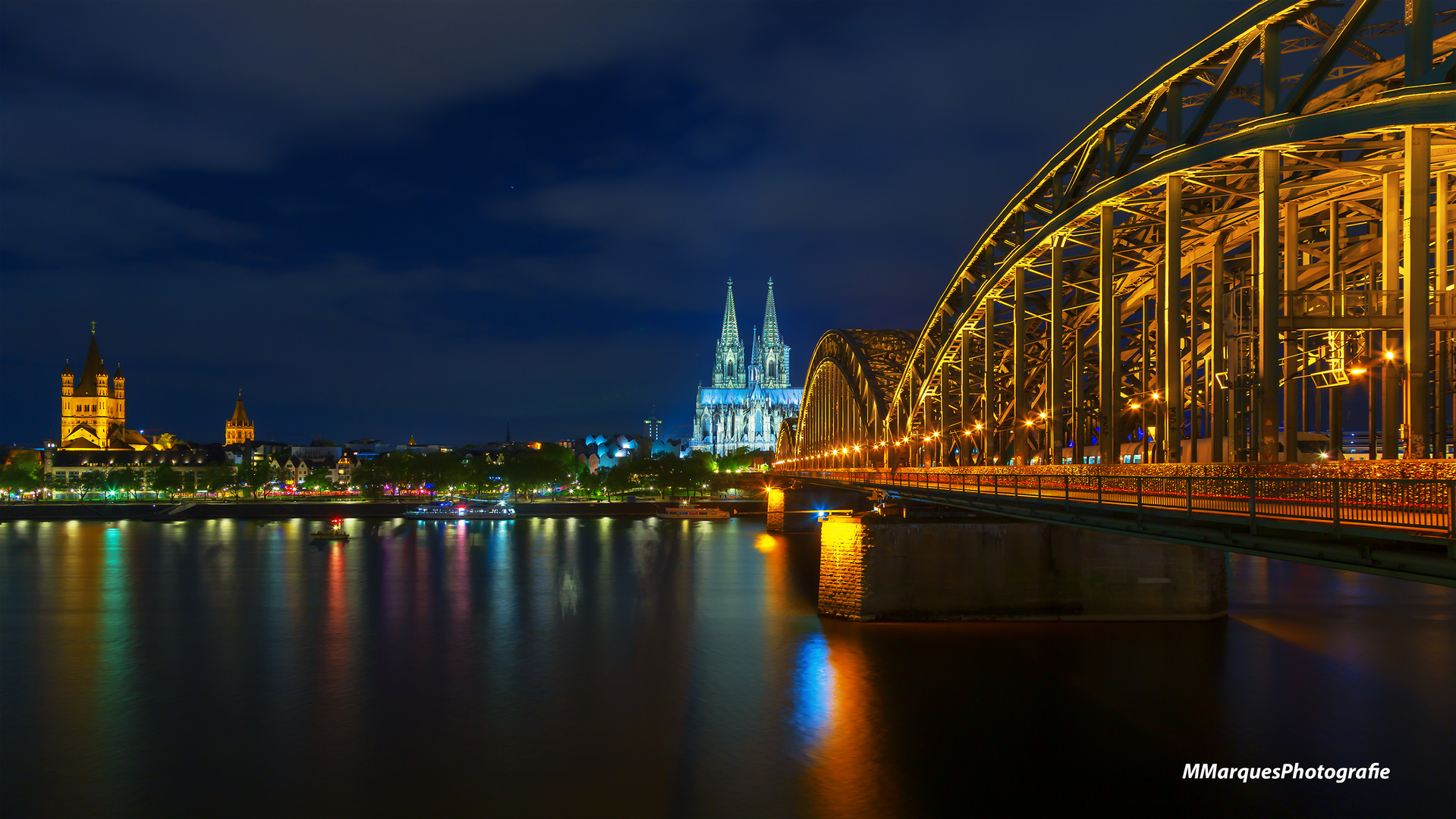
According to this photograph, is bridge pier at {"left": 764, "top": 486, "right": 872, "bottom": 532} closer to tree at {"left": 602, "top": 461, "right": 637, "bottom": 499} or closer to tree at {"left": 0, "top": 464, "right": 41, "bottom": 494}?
tree at {"left": 602, "top": 461, "right": 637, "bottom": 499}

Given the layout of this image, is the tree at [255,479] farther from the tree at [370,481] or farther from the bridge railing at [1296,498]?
the bridge railing at [1296,498]

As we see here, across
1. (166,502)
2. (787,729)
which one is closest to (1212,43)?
(787,729)

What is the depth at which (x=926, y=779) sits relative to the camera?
78.8 feet

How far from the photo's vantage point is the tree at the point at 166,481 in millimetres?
162375

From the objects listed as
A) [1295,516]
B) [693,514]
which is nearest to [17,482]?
[693,514]

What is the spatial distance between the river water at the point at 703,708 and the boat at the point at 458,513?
67.0m

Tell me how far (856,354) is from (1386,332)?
206 ft

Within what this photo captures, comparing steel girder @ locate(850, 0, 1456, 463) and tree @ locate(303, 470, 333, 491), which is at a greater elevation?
steel girder @ locate(850, 0, 1456, 463)

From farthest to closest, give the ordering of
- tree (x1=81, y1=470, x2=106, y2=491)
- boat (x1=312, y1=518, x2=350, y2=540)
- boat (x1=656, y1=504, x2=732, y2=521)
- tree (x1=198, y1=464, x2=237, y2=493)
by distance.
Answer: tree (x1=81, y1=470, x2=106, y2=491) → tree (x1=198, y1=464, x2=237, y2=493) → boat (x1=656, y1=504, x2=732, y2=521) → boat (x1=312, y1=518, x2=350, y2=540)

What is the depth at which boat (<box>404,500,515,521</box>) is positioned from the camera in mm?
120188

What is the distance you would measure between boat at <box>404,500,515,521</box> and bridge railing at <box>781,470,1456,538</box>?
332 feet

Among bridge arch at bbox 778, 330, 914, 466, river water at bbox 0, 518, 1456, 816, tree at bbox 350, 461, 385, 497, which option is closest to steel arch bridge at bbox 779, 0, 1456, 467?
river water at bbox 0, 518, 1456, 816

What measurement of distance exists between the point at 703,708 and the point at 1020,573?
1328 centimetres

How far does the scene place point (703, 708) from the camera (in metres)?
30.8
